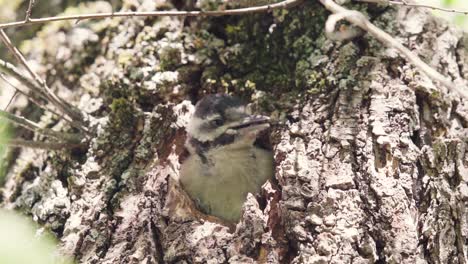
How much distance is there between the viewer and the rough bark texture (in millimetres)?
3061

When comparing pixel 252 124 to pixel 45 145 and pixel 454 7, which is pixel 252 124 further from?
pixel 454 7

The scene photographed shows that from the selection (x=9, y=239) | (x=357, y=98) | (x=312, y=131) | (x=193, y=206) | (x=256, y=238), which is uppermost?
(x=357, y=98)

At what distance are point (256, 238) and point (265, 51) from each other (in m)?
1.35

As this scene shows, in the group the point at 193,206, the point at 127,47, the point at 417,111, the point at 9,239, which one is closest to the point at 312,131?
the point at 417,111

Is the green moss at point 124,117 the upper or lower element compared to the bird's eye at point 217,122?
lower

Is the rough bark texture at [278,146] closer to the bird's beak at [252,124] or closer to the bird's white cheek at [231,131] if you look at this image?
the bird's beak at [252,124]

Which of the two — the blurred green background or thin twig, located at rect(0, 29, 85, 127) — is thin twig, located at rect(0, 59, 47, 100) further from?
the blurred green background

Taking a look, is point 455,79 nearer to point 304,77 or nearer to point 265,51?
point 304,77

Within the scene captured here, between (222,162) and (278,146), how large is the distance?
59cm

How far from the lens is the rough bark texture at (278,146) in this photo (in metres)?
3.06

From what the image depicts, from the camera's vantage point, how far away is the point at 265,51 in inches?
156

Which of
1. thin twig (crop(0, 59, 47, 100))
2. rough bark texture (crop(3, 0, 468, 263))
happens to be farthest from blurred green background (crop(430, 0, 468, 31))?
thin twig (crop(0, 59, 47, 100))

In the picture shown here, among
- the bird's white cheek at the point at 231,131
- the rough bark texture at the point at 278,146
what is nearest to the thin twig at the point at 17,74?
the rough bark texture at the point at 278,146

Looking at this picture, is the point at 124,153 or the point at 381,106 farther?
the point at 124,153
